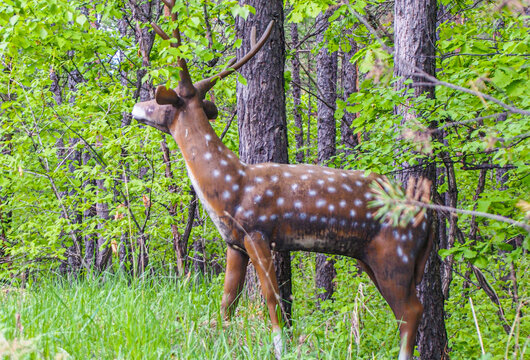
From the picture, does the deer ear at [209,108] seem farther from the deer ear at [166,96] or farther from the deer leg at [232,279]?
the deer leg at [232,279]

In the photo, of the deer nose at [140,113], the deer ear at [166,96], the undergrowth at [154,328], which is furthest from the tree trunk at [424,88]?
the deer nose at [140,113]

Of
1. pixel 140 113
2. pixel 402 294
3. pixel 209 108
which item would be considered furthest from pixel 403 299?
pixel 140 113

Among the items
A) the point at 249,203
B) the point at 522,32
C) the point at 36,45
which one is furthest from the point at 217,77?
the point at 36,45

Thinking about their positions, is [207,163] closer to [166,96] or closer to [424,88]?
[166,96]

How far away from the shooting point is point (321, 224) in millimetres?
3262

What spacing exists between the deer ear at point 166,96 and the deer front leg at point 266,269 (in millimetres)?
997

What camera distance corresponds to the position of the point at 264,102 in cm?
436

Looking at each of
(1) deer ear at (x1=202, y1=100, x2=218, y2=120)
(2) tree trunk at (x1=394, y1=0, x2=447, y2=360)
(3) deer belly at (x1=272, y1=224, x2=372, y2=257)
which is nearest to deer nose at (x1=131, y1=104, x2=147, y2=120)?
(1) deer ear at (x1=202, y1=100, x2=218, y2=120)

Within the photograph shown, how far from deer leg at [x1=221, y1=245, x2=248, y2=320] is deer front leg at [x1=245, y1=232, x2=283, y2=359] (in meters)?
0.23

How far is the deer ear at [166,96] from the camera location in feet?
10.5

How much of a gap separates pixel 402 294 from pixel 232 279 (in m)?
1.10

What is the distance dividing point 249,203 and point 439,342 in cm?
250

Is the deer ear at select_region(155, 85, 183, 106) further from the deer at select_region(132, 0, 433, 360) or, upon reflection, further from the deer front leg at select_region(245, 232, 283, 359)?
the deer front leg at select_region(245, 232, 283, 359)

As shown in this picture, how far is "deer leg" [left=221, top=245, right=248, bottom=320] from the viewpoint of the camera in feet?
11.2
